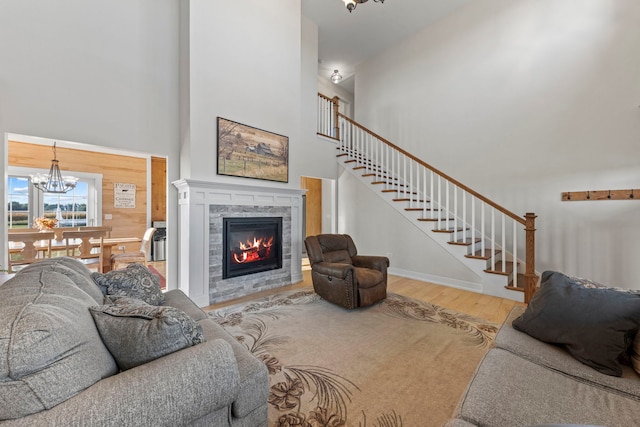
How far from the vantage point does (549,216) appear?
3.92 metres

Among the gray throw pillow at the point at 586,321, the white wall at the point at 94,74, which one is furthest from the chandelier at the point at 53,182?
the gray throw pillow at the point at 586,321

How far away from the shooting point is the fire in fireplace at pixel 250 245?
3514 mm

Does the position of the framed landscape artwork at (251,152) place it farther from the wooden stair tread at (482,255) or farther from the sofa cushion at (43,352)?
the wooden stair tread at (482,255)

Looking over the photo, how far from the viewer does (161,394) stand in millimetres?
875

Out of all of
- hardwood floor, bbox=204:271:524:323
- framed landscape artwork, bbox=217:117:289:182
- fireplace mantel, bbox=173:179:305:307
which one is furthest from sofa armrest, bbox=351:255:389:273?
fireplace mantel, bbox=173:179:305:307

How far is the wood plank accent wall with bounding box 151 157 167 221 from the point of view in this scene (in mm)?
6586

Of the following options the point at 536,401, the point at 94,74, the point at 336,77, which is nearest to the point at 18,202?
the point at 94,74

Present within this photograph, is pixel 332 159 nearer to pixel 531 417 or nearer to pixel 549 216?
pixel 549 216

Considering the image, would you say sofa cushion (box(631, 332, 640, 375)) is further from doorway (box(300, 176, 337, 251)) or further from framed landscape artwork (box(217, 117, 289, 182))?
doorway (box(300, 176, 337, 251))

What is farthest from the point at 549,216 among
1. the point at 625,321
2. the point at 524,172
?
the point at 625,321

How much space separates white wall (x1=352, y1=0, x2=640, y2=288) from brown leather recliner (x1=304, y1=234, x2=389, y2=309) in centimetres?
157

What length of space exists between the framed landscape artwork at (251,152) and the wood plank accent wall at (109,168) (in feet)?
13.6

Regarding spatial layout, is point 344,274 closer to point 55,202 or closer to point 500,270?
point 500,270

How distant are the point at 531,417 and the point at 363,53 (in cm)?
704
